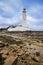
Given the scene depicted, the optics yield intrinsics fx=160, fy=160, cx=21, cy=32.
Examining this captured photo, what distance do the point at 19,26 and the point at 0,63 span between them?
35875 millimetres

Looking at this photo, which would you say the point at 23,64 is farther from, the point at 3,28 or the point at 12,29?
the point at 3,28

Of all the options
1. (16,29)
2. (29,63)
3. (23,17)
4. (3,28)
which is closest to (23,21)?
(23,17)

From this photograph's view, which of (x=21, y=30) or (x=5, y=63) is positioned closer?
(x=5, y=63)

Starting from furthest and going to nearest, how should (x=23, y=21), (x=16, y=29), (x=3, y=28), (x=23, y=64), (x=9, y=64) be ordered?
1. (x=3, y=28)
2. (x=16, y=29)
3. (x=23, y=21)
4. (x=23, y=64)
5. (x=9, y=64)

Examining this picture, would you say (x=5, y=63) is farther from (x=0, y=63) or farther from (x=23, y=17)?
(x=23, y=17)

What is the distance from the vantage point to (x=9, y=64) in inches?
200

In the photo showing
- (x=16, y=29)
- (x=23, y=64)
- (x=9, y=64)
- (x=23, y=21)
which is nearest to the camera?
(x=9, y=64)

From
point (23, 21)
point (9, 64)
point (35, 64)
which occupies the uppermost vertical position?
point (23, 21)

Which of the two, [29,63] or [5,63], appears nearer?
[5,63]

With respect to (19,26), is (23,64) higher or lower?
lower

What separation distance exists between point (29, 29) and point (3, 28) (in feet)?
34.1

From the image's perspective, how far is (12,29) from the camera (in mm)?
43844

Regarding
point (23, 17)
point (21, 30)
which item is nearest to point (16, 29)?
point (21, 30)

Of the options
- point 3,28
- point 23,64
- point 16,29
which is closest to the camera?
point 23,64
